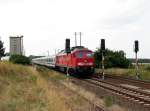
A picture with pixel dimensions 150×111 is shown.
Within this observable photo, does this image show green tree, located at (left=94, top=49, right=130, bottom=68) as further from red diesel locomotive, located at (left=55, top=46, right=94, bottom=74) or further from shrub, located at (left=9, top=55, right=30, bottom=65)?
red diesel locomotive, located at (left=55, top=46, right=94, bottom=74)

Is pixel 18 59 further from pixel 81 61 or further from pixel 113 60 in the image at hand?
pixel 81 61

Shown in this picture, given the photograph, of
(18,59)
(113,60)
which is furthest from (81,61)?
(18,59)

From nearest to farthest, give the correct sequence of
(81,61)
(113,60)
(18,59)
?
(81,61), (113,60), (18,59)

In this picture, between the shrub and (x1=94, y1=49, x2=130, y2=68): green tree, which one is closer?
(x1=94, y1=49, x2=130, y2=68): green tree

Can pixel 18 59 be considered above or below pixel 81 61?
above

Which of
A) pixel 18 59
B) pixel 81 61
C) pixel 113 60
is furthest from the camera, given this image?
pixel 18 59

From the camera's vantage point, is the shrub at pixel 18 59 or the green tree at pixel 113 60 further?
the shrub at pixel 18 59

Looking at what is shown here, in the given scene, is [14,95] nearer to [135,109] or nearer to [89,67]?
[135,109]

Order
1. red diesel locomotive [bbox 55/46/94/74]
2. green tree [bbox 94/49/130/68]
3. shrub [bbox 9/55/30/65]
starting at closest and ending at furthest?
red diesel locomotive [bbox 55/46/94/74]
green tree [bbox 94/49/130/68]
shrub [bbox 9/55/30/65]

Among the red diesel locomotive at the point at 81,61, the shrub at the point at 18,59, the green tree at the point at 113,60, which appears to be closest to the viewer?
the red diesel locomotive at the point at 81,61

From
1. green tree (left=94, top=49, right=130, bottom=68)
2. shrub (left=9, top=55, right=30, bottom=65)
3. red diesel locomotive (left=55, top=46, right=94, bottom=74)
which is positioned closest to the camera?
red diesel locomotive (left=55, top=46, right=94, bottom=74)

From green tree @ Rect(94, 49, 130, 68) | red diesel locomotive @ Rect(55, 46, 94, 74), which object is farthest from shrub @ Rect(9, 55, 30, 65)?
red diesel locomotive @ Rect(55, 46, 94, 74)

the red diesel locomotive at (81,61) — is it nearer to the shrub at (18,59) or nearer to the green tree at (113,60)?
the green tree at (113,60)

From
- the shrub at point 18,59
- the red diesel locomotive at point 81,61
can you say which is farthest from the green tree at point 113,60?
the red diesel locomotive at point 81,61
